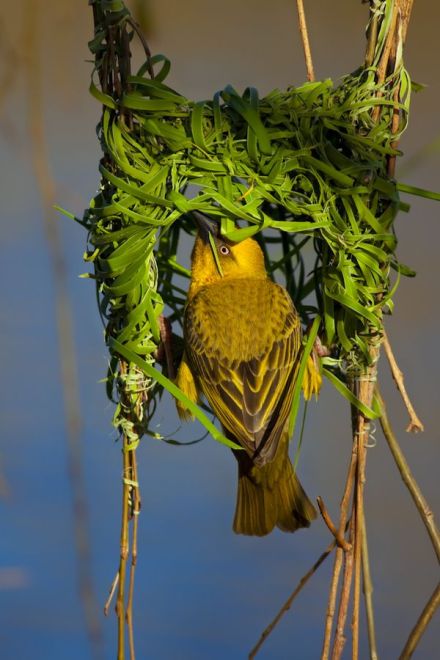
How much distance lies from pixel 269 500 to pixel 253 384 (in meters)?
0.21

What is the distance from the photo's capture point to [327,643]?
1.59 metres

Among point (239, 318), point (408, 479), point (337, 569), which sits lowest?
point (337, 569)

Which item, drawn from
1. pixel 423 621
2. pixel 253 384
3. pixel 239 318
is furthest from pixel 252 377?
pixel 423 621

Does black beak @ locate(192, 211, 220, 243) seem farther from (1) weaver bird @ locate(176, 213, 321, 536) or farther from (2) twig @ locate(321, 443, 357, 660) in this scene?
(2) twig @ locate(321, 443, 357, 660)

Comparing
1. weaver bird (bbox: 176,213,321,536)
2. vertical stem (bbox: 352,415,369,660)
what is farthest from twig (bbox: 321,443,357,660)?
weaver bird (bbox: 176,213,321,536)

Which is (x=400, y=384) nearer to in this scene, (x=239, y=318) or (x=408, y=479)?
(x=408, y=479)

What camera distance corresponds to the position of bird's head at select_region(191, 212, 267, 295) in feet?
6.14

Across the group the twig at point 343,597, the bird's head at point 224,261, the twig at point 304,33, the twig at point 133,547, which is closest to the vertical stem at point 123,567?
the twig at point 133,547

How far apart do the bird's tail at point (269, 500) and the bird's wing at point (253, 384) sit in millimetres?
91

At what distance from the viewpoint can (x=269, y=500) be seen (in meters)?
1.74

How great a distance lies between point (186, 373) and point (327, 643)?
519 mm

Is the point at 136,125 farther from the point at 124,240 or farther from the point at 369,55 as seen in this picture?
the point at 369,55

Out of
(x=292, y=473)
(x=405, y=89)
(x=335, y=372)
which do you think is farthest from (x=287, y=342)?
(x=405, y=89)

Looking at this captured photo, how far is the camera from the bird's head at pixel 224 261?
1.87m
